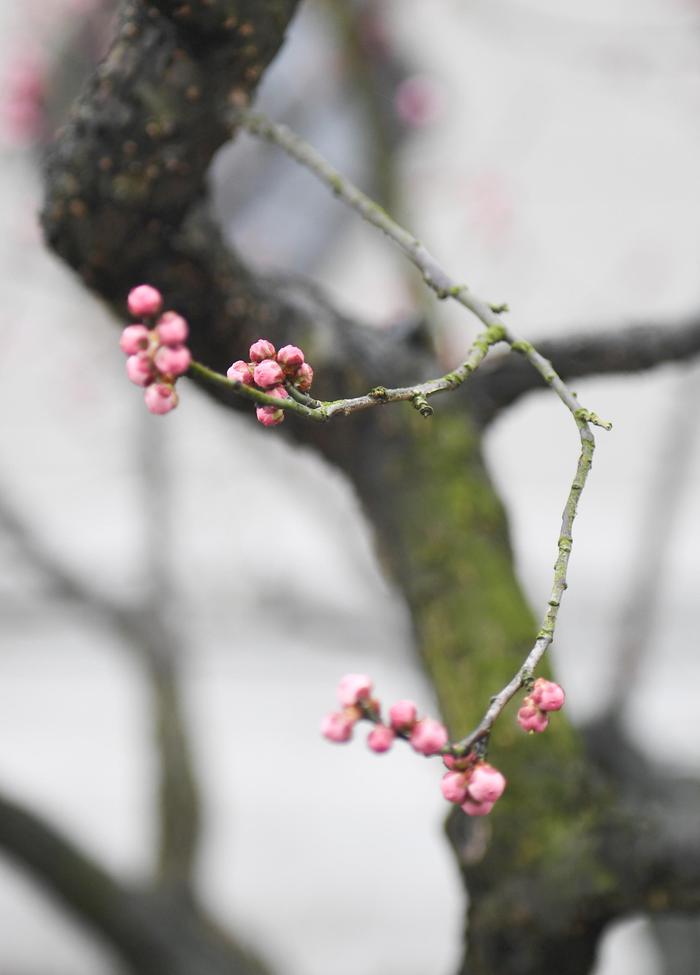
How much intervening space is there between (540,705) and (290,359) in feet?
0.60

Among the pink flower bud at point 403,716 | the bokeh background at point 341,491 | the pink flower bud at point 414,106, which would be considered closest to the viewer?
the pink flower bud at point 403,716

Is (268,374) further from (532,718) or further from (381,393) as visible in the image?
(532,718)

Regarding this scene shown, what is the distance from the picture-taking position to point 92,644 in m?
4.45

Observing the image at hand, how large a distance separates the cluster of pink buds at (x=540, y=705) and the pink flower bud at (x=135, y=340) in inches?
8.7

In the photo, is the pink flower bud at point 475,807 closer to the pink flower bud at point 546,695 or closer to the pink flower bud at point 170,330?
the pink flower bud at point 546,695

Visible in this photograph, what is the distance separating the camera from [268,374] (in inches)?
16.1

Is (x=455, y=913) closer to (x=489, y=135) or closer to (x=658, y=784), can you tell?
(x=658, y=784)

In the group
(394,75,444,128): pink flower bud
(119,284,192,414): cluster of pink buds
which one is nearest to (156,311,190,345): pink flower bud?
(119,284,192,414): cluster of pink buds

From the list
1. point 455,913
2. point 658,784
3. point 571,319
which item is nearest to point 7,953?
point 455,913

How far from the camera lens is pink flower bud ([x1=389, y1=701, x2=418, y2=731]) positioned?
1.62ft

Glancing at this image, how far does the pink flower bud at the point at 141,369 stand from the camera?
17.2 inches

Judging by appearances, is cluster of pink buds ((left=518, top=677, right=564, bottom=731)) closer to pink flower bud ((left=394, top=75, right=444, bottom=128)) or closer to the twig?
the twig

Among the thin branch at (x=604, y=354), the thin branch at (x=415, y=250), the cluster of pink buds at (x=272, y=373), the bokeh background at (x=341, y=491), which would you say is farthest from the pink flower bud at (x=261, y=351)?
the bokeh background at (x=341, y=491)

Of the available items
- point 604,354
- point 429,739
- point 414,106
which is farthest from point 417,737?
point 414,106
